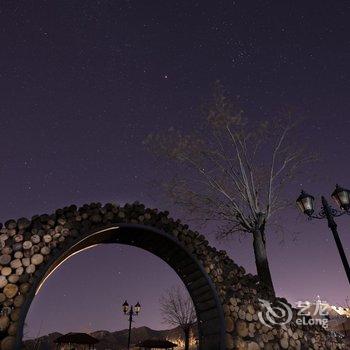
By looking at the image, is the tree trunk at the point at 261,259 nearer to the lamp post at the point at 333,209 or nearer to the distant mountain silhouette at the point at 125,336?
the lamp post at the point at 333,209

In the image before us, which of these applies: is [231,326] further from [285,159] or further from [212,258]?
[285,159]

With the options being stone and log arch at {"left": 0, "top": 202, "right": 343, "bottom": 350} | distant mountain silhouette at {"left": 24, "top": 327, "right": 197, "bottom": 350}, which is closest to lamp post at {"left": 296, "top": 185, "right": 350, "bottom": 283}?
stone and log arch at {"left": 0, "top": 202, "right": 343, "bottom": 350}

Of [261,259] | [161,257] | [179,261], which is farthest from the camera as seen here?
[261,259]

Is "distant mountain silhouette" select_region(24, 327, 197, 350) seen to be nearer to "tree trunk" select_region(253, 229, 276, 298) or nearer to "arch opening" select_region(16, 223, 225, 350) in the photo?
"tree trunk" select_region(253, 229, 276, 298)

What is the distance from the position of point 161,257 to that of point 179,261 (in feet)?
1.60

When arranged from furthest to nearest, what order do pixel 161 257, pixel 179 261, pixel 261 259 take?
pixel 261 259 → pixel 161 257 → pixel 179 261

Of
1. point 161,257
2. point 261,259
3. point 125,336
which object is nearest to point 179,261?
point 161,257

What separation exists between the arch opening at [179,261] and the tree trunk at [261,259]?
6.86 feet

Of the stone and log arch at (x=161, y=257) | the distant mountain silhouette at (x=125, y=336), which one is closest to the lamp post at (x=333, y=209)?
the stone and log arch at (x=161, y=257)

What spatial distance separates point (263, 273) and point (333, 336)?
210 centimetres

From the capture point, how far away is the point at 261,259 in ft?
29.7

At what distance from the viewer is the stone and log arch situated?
5.36 metres

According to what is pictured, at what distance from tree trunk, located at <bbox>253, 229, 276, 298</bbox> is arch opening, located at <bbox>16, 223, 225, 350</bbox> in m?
2.09

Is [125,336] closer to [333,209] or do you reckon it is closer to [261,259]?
[261,259]
